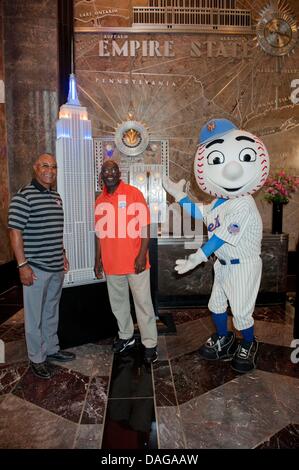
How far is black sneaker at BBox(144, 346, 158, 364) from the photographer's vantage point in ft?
9.30

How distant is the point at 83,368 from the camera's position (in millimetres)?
2768

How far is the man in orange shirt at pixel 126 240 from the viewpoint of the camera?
274 centimetres

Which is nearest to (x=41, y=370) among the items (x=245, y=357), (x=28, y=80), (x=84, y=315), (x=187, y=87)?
(x=84, y=315)

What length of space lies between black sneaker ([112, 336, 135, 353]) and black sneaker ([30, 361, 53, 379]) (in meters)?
0.61

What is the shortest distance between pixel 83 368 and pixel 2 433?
0.86 m

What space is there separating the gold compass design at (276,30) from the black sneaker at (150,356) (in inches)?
199

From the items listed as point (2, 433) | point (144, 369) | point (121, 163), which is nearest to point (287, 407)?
point (144, 369)

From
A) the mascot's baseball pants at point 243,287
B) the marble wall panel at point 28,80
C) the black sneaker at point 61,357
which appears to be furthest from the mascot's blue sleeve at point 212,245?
the marble wall panel at point 28,80

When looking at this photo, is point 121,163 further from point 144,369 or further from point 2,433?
point 2,433

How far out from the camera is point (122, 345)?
9.94ft

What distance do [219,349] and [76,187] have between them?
1913 mm
